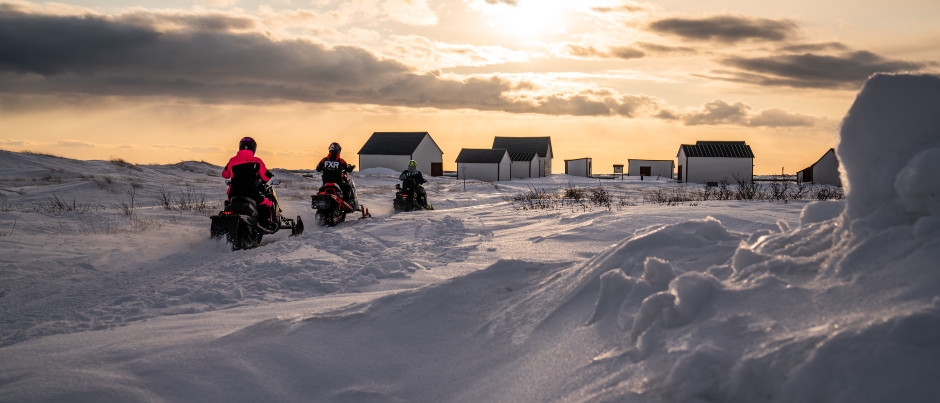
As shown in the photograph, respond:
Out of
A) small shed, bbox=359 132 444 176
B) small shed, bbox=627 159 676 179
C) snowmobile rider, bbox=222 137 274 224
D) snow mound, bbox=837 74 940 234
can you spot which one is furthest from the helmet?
small shed, bbox=627 159 676 179

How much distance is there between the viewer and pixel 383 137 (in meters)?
65.2

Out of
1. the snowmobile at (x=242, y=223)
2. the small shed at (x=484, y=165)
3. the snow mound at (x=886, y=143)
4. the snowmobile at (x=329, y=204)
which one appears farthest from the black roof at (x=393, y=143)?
the snow mound at (x=886, y=143)

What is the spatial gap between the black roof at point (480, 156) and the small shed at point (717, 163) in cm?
1786

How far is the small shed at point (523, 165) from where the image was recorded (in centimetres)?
6650

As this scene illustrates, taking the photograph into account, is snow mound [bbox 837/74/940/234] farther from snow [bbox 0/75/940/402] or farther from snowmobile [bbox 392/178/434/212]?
snowmobile [bbox 392/178/434/212]

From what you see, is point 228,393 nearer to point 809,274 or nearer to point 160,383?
point 160,383

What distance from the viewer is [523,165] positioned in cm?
6650

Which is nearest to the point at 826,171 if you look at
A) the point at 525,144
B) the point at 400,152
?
the point at 525,144

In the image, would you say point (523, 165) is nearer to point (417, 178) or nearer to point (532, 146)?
point (532, 146)

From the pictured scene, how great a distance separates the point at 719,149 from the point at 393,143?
31668 mm

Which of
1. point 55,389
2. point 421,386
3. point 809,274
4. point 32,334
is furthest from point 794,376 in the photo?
point 32,334

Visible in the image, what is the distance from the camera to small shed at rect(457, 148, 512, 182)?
61500mm

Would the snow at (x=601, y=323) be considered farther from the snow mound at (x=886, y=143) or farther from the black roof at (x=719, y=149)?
the black roof at (x=719, y=149)

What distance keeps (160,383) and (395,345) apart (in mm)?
1518
